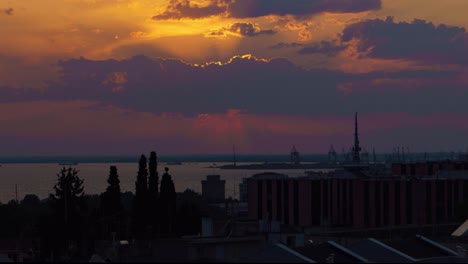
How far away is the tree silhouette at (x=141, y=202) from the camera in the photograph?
166ft

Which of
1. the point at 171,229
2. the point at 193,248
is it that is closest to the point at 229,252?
the point at 193,248

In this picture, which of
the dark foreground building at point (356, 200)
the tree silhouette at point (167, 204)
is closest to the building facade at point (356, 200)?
the dark foreground building at point (356, 200)

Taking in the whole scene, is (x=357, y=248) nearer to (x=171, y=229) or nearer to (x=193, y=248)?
(x=193, y=248)

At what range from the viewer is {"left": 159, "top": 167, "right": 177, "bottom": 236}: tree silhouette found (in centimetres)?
5231

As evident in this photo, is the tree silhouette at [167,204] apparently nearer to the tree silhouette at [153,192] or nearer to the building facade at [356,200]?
the tree silhouette at [153,192]

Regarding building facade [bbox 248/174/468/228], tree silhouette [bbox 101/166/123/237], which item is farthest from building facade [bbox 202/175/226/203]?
tree silhouette [bbox 101/166/123/237]

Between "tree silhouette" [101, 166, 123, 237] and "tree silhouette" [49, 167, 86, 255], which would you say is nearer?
"tree silhouette" [49, 167, 86, 255]

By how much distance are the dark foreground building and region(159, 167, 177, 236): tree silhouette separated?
1632 cm

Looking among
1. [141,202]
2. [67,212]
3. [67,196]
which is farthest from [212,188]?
[67,212]

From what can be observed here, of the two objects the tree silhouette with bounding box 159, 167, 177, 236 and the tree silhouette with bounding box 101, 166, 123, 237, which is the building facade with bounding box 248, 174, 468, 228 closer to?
the tree silhouette with bounding box 159, 167, 177, 236

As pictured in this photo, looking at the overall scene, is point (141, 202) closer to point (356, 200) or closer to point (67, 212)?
point (67, 212)

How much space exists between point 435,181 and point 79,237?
38068 millimetres

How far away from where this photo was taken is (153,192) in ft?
174

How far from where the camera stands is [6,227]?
68438 millimetres
